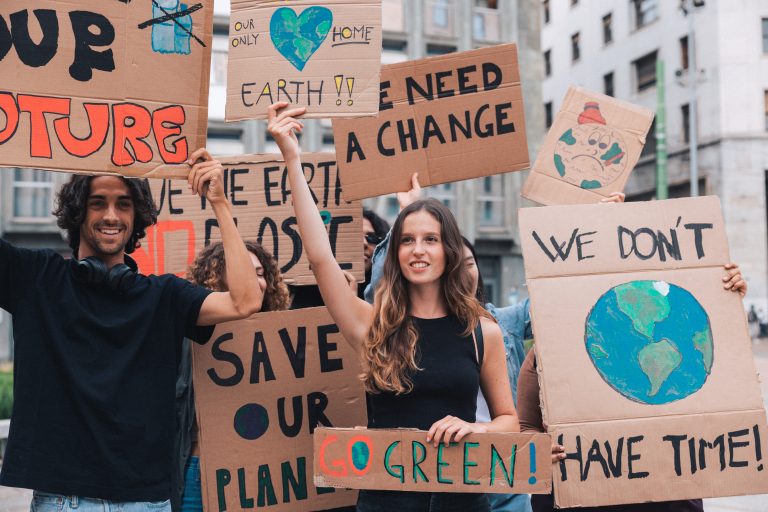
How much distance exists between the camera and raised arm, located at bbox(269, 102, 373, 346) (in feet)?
8.49

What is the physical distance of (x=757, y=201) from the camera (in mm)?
25547

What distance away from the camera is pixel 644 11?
97.2 ft

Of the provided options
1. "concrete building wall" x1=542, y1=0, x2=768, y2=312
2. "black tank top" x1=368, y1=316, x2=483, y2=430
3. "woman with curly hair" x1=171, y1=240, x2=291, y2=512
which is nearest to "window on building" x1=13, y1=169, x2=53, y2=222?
"woman with curly hair" x1=171, y1=240, x2=291, y2=512

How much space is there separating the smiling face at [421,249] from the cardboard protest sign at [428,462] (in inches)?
Answer: 20.0

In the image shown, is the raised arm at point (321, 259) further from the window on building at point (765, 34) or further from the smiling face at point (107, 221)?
the window on building at point (765, 34)

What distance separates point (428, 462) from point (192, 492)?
0.91 meters

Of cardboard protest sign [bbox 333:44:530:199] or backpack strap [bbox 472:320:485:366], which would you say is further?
cardboard protest sign [bbox 333:44:530:199]

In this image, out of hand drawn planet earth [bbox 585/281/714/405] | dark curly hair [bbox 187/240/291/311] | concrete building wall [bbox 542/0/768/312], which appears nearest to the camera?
hand drawn planet earth [bbox 585/281/714/405]

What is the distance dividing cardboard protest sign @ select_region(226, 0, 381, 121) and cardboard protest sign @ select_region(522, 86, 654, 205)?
3.62 ft

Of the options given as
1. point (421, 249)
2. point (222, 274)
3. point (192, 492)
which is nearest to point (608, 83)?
point (222, 274)

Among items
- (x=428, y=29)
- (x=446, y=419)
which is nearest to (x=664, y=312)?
(x=446, y=419)

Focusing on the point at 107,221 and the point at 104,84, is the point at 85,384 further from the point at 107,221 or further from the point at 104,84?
the point at 104,84

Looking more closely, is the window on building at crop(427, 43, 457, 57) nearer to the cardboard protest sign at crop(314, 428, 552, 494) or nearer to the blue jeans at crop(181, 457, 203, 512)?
the blue jeans at crop(181, 457, 203, 512)

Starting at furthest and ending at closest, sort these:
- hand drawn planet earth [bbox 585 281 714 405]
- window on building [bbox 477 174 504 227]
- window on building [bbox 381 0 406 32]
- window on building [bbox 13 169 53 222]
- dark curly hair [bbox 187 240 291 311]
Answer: window on building [bbox 477 174 504 227] → window on building [bbox 381 0 406 32] → window on building [bbox 13 169 53 222] → dark curly hair [bbox 187 240 291 311] → hand drawn planet earth [bbox 585 281 714 405]
